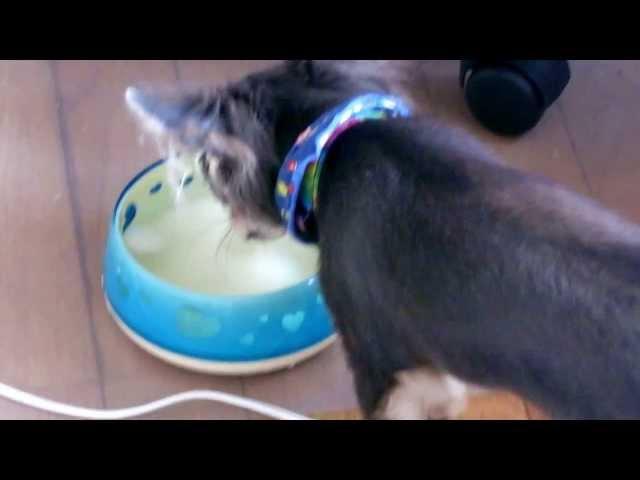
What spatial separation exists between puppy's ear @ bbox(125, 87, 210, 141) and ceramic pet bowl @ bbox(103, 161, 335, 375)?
0.22 metres

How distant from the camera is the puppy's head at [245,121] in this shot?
1.15 meters

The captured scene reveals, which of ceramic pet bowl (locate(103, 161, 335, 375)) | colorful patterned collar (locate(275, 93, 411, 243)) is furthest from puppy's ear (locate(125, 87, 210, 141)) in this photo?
ceramic pet bowl (locate(103, 161, 335, 375))

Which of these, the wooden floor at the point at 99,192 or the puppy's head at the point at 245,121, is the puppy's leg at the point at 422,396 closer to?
the wooden floor at the point at 99,192

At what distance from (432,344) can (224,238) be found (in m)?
0.44

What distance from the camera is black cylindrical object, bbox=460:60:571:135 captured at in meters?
1.60

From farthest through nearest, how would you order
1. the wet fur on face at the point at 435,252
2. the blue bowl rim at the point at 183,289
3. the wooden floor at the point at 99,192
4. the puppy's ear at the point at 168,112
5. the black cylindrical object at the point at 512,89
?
the black cylindrical object at the point at 512,89
the wooden floor at the point at 99,192
the blue bowl rim at the point at 183,289
the puppy's ear at the point at 168,112
the wet fur on face at the point at 435,252

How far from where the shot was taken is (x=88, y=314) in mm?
1438

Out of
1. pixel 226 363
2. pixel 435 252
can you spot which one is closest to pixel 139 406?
pixel 226 363

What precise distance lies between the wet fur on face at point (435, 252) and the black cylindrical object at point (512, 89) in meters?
0.38

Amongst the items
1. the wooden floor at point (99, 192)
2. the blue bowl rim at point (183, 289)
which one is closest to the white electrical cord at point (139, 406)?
the wooden floor at point (99, 192)

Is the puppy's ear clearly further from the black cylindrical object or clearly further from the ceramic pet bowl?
the black cylindrical object

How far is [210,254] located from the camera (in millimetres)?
1463
